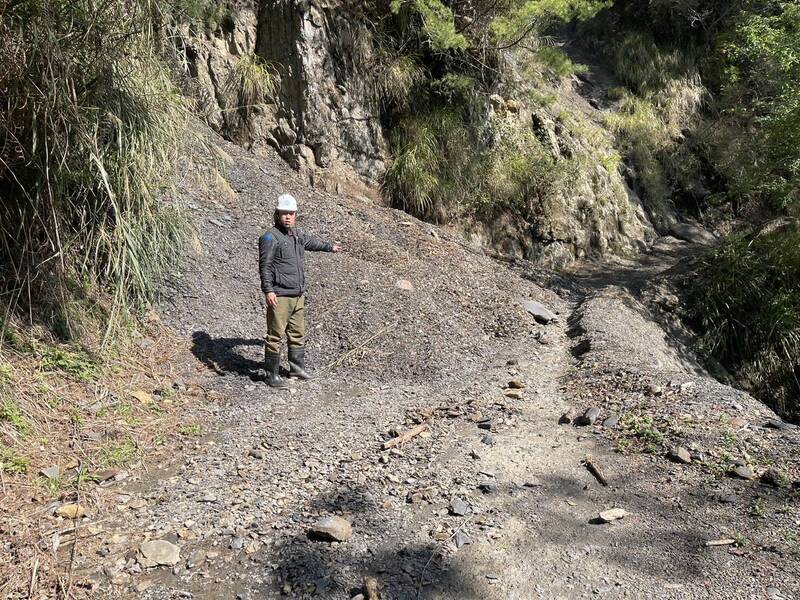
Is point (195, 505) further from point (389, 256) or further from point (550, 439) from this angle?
point (389, 256)

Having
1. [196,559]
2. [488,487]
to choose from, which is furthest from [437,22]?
[196,559]

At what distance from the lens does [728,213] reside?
49.8 ft

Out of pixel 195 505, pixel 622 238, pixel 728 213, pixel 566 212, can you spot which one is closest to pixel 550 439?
pixel 195 505

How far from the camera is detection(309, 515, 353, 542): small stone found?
312 cm

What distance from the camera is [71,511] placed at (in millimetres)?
3266

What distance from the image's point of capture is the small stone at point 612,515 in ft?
11.0

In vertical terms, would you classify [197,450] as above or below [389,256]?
below

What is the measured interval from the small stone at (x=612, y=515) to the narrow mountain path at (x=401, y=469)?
0.04 m

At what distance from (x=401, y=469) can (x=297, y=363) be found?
6.37ft

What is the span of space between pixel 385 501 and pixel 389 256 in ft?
15.6

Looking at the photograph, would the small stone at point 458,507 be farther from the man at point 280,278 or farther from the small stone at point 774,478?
the man at point 280,278

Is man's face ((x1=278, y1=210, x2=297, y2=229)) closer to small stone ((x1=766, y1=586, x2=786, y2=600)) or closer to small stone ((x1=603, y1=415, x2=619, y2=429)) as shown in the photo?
small stone ((x1=603, y1=415, x2=619, y2=429))

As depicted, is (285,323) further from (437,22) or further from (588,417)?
(437,22)

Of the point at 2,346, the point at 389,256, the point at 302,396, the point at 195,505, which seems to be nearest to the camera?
the point at 195,505
